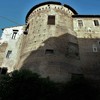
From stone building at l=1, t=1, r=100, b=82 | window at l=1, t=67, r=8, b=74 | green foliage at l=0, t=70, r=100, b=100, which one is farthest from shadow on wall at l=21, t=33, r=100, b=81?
window at l=1, t=67, r=8, b=74

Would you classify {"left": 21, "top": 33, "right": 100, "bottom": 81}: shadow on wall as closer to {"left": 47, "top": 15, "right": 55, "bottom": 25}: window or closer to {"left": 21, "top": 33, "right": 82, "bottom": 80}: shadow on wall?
{"left": 21, "top": 33, "right": 82, "bottom": 80}: shadow on wall

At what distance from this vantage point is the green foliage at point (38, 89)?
12.5 meters

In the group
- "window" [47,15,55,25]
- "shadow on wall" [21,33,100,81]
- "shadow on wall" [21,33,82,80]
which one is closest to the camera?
"shadow on wall" [21,33,82,80]

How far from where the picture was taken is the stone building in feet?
53.1

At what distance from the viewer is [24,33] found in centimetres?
2078

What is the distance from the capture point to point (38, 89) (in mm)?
12750

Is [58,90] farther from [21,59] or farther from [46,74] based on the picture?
[21,59]

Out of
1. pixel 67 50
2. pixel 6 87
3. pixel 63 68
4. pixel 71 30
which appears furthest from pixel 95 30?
pixel 6 87

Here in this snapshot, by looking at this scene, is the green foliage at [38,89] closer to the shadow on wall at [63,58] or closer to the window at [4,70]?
the shadow on wall at [63,58]

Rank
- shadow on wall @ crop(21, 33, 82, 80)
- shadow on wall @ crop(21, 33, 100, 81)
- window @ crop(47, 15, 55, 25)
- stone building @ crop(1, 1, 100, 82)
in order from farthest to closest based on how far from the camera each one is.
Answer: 1. window @ crop(47, 15, 55, 25)
2. stone building @ crop(1, 1, 100, 82)
3. shadow on wall @ crop(21, 33, 100, 81)
4. shadow on wall @ crop(21, 33, 82, 80)

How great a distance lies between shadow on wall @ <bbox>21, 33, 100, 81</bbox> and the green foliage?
1.88 metres

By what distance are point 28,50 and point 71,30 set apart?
5243 mm

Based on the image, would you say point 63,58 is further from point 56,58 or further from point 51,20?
point 51,20

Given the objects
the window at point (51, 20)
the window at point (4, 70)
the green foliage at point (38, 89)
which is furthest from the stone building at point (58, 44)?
the green foliage at point (38, 89)
